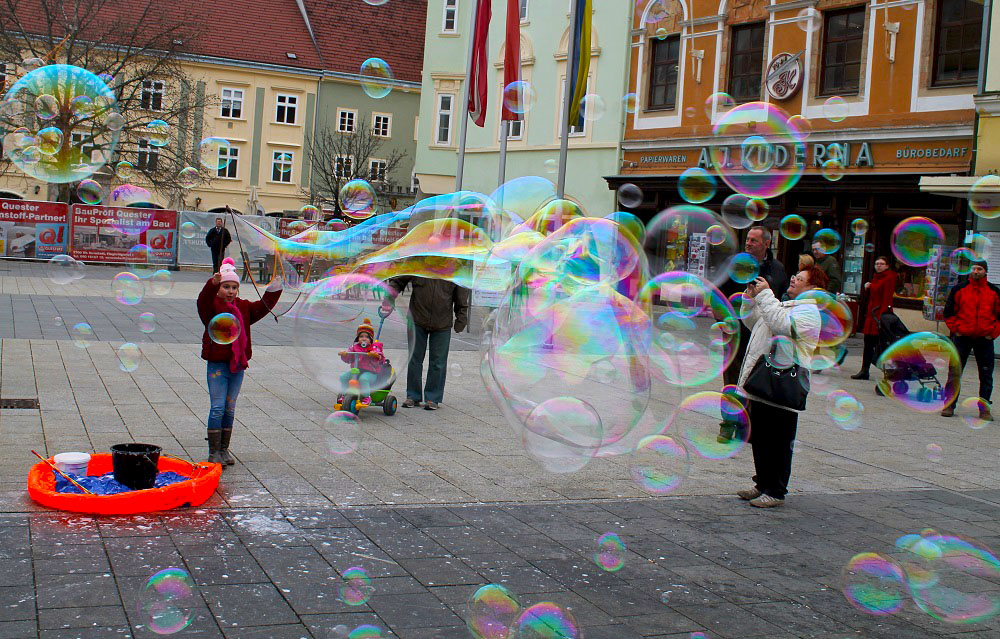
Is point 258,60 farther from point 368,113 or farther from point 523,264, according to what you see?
point 523,264

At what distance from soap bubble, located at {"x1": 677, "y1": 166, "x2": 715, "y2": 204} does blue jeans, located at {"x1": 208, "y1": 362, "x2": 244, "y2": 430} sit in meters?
11.7

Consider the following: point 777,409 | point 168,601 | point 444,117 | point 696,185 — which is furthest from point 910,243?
point 444,117

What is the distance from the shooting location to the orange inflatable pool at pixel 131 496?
5.31 meters

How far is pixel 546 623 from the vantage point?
13.4 ft

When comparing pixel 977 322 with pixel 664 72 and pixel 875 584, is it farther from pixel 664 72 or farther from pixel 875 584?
pixel 664 72

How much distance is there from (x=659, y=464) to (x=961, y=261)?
10.0 metres

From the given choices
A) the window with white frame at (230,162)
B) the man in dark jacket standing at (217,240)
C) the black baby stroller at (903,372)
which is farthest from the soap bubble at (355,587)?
the window with white frame at (230,162)

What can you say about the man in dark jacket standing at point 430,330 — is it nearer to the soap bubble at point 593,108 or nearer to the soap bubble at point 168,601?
the soap bubble at point 168,601

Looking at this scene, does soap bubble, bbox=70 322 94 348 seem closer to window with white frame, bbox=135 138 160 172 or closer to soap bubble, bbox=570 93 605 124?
soap bubble, bbox=570 93 605 124

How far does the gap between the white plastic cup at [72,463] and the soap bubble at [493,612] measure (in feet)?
8.35

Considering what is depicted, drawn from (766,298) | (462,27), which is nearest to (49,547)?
(766,298)

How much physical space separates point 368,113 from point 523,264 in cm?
4143

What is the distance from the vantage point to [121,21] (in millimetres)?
36000

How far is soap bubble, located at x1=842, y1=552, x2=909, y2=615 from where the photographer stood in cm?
459
